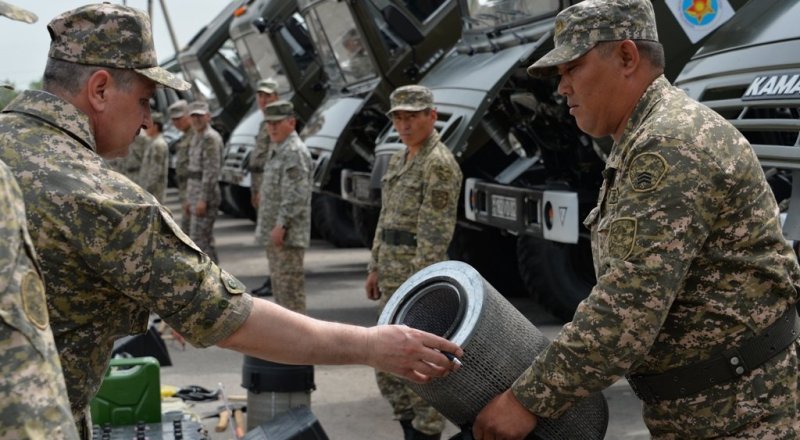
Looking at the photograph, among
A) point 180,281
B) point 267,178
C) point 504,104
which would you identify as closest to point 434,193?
point 504,104

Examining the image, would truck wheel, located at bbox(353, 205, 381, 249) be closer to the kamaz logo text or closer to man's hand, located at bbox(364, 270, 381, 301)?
Answer: man's hand, located at bbox(364, 270, 381, 301)

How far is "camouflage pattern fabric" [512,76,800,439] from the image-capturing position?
2.51 meters

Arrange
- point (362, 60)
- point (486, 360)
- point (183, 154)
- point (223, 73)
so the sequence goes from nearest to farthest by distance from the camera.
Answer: point (486, 360) → point (362, 60) → point (183, 154) → point (223, 73)

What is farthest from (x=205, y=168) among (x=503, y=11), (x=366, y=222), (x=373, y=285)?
(x=373, y=285)

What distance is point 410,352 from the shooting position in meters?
2.90

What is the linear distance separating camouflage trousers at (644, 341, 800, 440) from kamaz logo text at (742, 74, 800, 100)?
1787 mm

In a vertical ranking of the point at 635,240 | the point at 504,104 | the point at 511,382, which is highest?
the point at 635,240

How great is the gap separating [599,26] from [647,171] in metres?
0.38

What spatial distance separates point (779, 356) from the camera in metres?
2.64

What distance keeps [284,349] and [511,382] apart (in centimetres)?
53

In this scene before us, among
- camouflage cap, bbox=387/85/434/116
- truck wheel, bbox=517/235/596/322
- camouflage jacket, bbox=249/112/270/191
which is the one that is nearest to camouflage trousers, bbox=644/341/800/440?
camouflage cap, bbox=387/85/434/116

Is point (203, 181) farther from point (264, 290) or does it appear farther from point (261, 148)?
point (264, 290)

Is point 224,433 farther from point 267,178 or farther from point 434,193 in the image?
point 267,178

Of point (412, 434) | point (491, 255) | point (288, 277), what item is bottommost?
point (491, 255)
